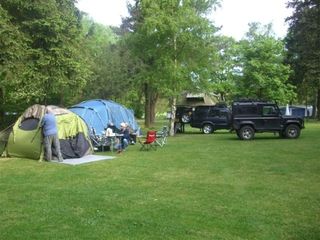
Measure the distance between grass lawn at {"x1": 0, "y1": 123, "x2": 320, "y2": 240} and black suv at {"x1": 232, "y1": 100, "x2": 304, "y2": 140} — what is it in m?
6.76

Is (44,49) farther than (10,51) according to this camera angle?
Yes

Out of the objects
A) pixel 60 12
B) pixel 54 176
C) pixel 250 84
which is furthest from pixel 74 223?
pixel 250 84

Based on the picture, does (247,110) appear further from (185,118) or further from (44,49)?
(44,49)

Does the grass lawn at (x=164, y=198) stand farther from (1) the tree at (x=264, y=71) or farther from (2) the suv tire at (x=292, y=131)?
(1) the tree at (x=264, y=71)

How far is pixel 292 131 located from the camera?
2155cm

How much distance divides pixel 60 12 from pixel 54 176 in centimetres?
1212

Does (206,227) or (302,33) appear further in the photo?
(302,33)

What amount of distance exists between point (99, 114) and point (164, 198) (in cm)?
1123

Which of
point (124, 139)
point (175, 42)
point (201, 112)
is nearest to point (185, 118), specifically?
point (201, 112)

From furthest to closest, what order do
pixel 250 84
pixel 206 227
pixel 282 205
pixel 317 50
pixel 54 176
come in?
pixel 250 84
pixel 317 50
pixel 54 176
pixel 282 205
pixel 206 227

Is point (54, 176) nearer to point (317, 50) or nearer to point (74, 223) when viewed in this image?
point (74, 223)

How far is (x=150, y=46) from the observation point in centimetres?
2502

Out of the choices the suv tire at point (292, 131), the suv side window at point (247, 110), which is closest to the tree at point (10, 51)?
the suv side window at point (247, 110)

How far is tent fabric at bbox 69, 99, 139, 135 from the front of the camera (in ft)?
61.8
